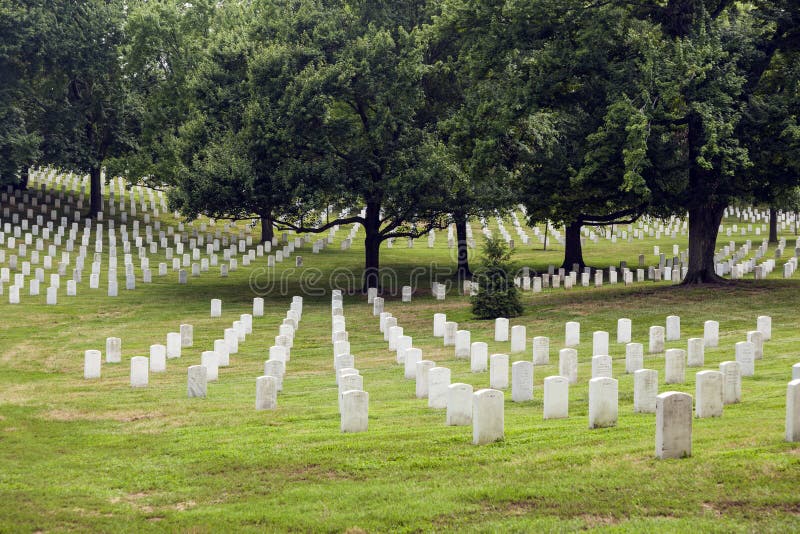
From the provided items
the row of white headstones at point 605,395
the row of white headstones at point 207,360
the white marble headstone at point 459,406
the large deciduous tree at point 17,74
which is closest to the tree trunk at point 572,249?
the row of white headstones at point 207,360

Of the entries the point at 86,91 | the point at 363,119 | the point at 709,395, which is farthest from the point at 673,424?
the point at 86,91

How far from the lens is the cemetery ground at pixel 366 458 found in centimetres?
942

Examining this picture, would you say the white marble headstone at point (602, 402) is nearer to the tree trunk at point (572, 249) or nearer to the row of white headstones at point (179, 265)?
the row of white headstones at point (179, 265)

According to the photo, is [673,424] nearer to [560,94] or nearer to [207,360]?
[207,360]

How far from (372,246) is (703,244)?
13.5 metres

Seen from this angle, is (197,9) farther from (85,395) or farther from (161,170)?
(85,395)

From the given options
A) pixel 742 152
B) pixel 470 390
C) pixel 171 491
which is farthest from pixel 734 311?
pixel 171 491

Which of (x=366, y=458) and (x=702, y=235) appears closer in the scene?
(x=366, y=458)

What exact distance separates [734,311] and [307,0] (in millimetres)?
20560

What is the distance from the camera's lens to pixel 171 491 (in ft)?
35.9

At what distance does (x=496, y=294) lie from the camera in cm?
2866

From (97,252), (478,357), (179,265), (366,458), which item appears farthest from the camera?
(97,252)

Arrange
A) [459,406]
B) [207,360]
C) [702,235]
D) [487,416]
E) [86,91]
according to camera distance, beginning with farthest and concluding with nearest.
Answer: [86,91], [702,235], [207,360], [459,406], [487,416]

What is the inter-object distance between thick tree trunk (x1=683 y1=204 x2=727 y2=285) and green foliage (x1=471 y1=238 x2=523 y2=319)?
5.68 m
